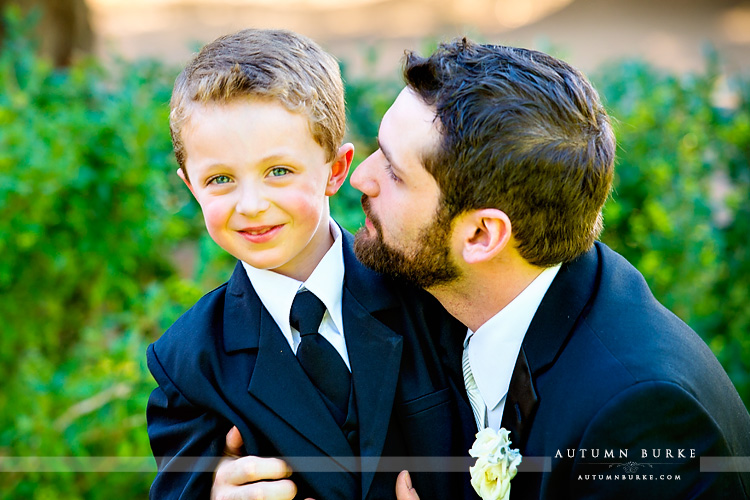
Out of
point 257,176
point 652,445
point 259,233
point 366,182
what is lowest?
point 652,445

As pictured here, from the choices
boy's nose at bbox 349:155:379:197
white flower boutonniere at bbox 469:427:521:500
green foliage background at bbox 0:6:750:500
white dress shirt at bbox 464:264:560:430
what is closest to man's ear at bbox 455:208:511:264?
white dress shirt at bbox 464:264:560:430

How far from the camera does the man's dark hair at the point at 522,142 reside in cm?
217

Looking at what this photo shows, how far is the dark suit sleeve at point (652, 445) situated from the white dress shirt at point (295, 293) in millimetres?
715

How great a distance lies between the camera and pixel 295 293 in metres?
2.22

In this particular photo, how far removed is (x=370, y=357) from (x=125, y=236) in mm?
1984

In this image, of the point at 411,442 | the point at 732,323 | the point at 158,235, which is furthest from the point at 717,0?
Answer: the point at 411,442

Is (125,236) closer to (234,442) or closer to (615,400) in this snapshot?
(234,442)

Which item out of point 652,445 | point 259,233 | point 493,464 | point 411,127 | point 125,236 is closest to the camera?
point 652,445

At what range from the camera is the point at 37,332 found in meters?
3.83

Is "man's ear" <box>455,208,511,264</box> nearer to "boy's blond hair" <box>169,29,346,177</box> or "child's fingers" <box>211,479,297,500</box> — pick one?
"boy's blond hair" <box>169,29,346,177</box>

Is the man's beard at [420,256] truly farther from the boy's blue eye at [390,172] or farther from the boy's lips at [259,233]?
the boy's lips at [259,233]

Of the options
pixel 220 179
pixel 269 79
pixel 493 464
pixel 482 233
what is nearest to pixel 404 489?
pixel 493 464

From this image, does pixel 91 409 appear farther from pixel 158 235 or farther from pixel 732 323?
pixel 732 323

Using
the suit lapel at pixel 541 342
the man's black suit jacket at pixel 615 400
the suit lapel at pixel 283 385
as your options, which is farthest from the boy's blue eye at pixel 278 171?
the suit lapel at pixel 541 342
